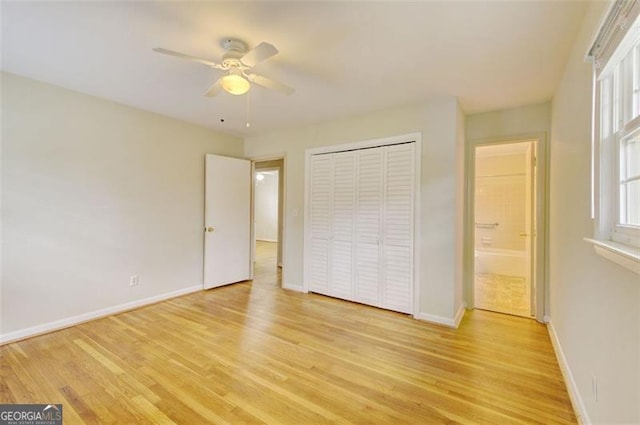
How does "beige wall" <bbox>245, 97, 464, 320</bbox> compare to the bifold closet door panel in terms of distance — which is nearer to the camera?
"beige wall" <bbox>245, 97, 464, 320</bbox>

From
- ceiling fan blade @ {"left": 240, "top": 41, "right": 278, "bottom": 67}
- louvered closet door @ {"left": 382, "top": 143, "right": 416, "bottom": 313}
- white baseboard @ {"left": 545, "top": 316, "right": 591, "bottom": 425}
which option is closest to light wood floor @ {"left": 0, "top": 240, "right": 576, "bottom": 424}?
white baseboard @ {"left": 545, "top": 316, "right": 591, "bottom": 425}

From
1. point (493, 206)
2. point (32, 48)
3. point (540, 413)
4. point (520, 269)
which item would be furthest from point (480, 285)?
point (32, 48)

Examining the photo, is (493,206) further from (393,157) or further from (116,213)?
(116,213)

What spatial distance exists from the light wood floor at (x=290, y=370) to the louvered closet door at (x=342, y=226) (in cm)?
59

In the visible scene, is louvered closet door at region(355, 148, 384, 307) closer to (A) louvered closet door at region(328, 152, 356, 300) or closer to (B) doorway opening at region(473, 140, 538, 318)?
(A) louvered closet door at region(328, 152, 356, 300)

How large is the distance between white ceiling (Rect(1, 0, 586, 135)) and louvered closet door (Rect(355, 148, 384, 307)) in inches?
28.4

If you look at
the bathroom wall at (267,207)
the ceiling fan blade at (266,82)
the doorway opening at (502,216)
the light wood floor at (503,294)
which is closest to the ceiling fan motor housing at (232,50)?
the ceiling fan blade at (266,82)

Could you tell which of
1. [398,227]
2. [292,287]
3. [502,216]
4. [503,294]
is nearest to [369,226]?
[398,227]

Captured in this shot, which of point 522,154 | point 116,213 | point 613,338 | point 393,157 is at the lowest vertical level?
point 613,338

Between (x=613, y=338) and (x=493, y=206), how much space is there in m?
5.07

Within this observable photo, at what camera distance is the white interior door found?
409cm

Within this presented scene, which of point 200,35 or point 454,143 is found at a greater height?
point 200,35

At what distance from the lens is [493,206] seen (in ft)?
18.6

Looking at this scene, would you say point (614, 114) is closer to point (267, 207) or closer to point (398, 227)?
point (398, 227)
